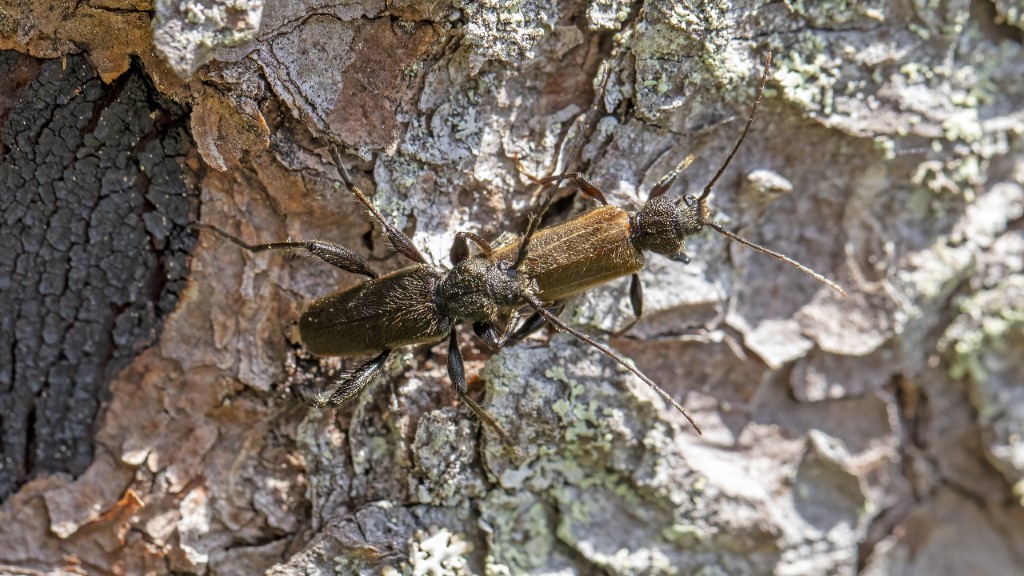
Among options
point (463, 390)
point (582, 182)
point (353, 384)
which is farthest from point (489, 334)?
point (582, 182)

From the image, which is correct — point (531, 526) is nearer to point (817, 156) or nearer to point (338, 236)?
point (338, 236)

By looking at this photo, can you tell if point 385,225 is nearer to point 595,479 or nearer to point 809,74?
point 595,479

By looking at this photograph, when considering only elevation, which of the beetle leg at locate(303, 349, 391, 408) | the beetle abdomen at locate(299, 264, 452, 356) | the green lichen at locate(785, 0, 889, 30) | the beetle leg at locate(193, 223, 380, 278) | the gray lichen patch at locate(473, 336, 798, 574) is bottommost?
the gray lichen patch at locate(473, 336, 798, 574)

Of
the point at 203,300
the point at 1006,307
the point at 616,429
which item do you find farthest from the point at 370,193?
the point at 1006,307

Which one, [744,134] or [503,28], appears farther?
[744,134]

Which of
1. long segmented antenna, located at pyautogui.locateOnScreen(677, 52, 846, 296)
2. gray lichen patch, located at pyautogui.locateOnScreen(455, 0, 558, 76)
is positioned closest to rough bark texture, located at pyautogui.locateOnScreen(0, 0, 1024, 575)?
gray lichen patch, located at pyautogui.locateOnScreen(455, 0, 558, 76)

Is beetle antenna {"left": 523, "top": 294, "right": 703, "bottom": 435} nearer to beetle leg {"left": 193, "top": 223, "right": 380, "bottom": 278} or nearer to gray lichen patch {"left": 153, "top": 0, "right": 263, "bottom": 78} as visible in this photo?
beetle leg {"left": 193, "top": 223, "right": 380, "bottom": 278}

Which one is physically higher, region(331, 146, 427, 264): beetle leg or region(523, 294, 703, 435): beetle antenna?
region(331, 146, 427, 264): beetle leg

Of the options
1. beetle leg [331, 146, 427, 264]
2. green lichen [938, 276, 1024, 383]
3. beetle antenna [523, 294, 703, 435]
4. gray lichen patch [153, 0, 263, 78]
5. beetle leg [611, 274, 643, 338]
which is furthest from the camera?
green lichen [938, 276, 1024, 383]
